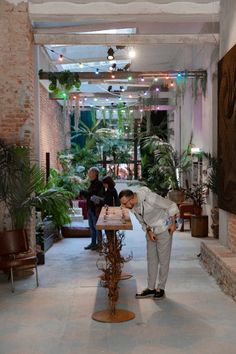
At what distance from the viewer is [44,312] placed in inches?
202

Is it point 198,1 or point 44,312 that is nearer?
point 44,312

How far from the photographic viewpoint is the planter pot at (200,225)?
995 centimetres

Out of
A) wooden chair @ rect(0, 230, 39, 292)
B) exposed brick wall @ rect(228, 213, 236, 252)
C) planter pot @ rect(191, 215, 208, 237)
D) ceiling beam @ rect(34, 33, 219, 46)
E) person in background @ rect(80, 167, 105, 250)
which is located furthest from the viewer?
planter pot @ rect(191, 215, 208, 237)

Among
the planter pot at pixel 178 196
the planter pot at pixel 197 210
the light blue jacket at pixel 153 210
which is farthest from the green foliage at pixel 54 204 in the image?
the planter pot at pixel 178 196

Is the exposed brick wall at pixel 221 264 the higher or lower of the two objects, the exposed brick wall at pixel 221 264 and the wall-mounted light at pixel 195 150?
the lower

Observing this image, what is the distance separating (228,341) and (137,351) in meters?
0.82

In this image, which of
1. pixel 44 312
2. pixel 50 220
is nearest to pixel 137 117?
pixel 50 220

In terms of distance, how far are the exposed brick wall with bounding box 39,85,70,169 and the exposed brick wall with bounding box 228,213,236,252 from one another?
20.1ft

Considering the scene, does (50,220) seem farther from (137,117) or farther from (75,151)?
(137,117)

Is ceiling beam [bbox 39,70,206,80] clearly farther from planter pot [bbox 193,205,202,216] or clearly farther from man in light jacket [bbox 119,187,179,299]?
man in light jacket [bbox 119,187,179,299]

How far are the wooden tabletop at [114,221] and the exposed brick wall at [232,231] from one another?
1.50m

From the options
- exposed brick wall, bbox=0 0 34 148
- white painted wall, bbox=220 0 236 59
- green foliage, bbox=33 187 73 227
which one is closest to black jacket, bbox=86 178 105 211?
green foliage, bbox=33 187 73 227

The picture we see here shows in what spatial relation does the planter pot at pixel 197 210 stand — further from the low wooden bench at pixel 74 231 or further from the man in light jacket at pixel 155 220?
the man in light jacket at pixel 155 220

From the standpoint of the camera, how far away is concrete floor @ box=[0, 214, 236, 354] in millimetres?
4125
